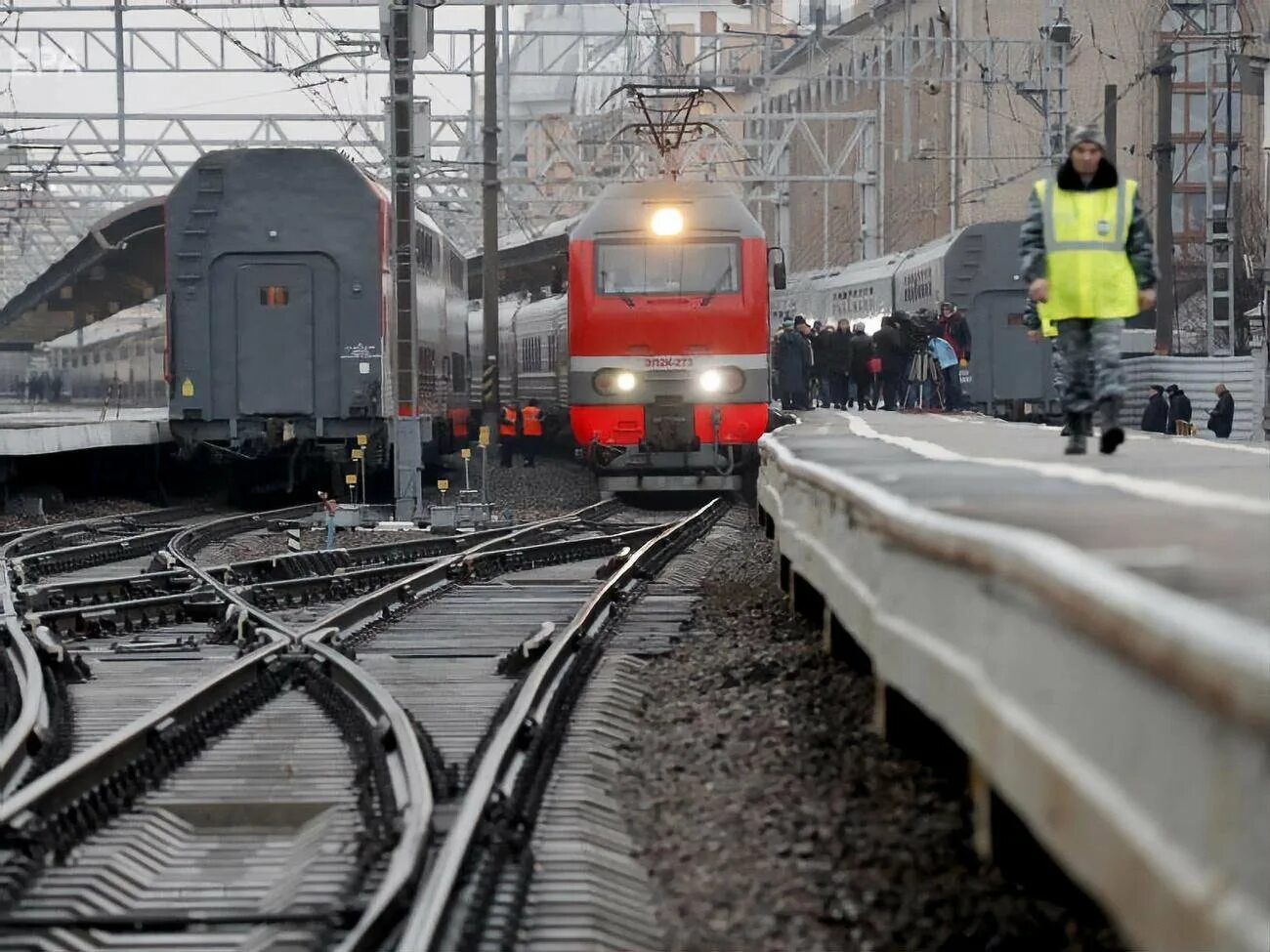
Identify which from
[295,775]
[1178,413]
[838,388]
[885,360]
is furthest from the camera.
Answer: [1178,413]

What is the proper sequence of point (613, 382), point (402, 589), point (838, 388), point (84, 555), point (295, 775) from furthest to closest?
point (838, 388) < point (613, 382) < point (84, 555) < point (402, 589) < point (295, 775)

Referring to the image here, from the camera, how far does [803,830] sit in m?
6.38

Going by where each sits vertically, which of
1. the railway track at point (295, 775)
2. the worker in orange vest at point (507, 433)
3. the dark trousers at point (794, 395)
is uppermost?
the dark trousers at point (794, 395)

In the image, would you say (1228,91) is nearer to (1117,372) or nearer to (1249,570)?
(1117,372)

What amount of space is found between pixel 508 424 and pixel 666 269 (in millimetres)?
10222

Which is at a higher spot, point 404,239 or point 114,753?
point 404,239

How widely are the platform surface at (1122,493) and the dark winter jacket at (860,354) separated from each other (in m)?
14.4

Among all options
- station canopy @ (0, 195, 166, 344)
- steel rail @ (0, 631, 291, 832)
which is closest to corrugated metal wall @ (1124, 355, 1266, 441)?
station canopy @ (0, 195, 166, 344)

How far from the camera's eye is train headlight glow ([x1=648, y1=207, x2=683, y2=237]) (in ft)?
76.3

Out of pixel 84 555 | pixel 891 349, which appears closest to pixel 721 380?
pixel 891 349

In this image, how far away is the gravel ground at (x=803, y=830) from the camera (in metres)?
5.21

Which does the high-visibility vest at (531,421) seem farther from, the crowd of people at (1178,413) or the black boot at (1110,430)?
the black boot at (1110,430)

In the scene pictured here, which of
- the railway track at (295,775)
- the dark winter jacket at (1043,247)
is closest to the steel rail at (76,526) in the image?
the railway track at (295,775)

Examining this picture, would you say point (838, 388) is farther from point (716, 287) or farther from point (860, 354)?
point (716, 287)
